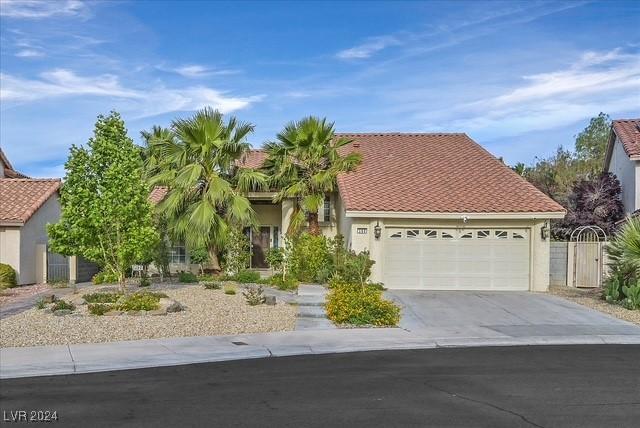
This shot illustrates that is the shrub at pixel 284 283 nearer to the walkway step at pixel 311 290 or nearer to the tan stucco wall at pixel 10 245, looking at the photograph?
the walkway step at pixel 311 290

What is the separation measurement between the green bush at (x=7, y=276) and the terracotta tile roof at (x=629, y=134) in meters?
23.1

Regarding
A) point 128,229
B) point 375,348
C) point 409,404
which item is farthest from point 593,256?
point 409,404

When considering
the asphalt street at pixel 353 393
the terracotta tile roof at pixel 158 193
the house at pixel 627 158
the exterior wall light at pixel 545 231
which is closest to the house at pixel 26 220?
the terracotta tile roof at pixel 158 193

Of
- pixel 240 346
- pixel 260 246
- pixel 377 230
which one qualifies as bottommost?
pixel 240 346

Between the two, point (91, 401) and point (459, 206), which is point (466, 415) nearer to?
point (91, 401)

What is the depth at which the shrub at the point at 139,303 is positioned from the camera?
51.9ft

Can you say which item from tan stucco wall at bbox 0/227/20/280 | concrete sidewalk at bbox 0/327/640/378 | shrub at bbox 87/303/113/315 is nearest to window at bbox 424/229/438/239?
concrete sidewalk at bbox 0/327/640/378

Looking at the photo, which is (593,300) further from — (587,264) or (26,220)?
(26,220)

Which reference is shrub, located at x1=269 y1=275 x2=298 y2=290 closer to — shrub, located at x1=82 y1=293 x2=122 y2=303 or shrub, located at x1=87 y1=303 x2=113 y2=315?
shrub, located at x1=82 y1=293 x2=122 y2=303

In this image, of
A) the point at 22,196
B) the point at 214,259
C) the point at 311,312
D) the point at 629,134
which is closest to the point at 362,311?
the point at 311,312

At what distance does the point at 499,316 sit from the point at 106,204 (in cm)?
1007

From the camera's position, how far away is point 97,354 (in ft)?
37.8

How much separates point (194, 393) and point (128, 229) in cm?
969

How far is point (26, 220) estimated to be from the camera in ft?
76.8
